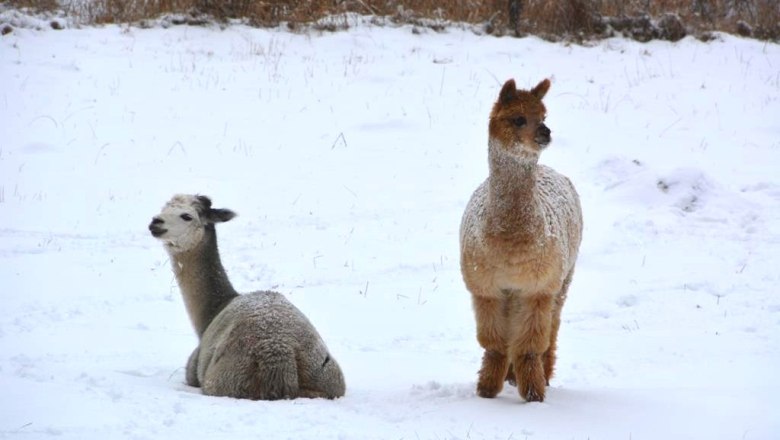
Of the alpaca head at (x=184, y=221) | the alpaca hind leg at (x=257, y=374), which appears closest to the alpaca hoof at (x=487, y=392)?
the alpaca hind leg at (x=257, y=374)

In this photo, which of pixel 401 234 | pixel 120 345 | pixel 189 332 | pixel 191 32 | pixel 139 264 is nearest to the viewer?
pixel 120 345

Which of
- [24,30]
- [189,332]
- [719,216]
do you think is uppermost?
[24,30]

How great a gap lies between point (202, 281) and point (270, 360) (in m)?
1.89

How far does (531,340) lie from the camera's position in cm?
681

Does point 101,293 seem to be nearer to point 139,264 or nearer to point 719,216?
point 139,264

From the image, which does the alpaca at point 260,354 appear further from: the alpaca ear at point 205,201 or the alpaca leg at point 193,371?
the alpaca ear at point 205,201

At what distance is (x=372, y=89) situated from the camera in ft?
59.4

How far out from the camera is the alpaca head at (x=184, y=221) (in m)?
8.06

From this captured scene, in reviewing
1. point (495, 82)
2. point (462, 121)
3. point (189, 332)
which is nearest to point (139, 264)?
point (189, 332)

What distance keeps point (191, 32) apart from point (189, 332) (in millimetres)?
12347

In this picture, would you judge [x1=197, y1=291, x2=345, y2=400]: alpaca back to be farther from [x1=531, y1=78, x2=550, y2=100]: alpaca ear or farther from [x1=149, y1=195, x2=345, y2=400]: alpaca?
[x1=531, y1=78, x2=550, y2=100]: alpaca ear

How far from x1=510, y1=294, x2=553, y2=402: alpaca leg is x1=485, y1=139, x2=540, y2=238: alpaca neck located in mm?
548

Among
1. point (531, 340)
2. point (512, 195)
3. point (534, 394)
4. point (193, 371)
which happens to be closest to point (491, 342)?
point (531, 340)

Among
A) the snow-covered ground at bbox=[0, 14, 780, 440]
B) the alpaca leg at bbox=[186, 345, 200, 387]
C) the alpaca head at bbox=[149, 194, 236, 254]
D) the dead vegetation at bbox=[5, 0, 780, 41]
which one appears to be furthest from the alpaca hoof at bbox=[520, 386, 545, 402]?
the dead vegetation at bbox=[5, 0, 780, 41]
